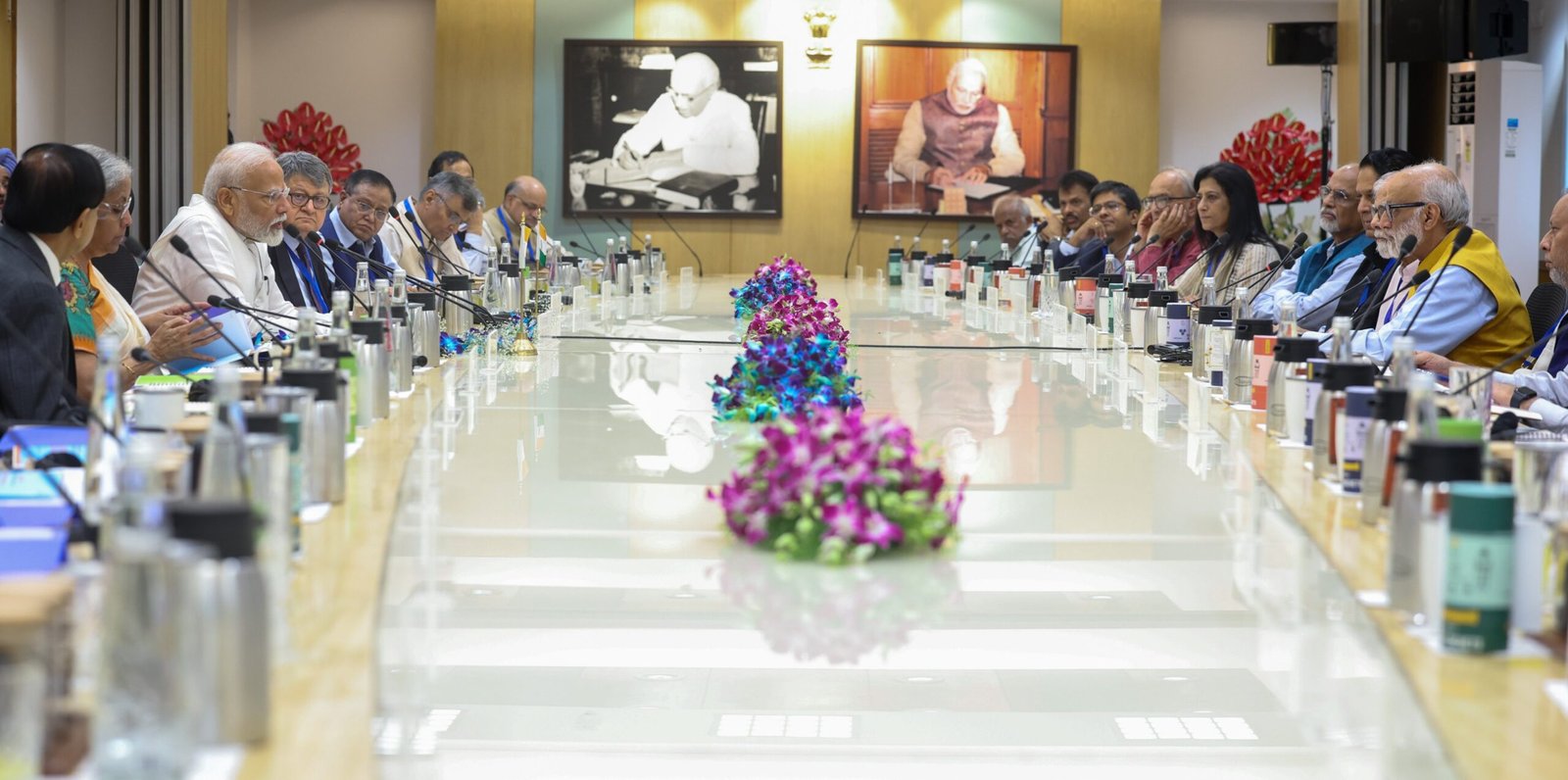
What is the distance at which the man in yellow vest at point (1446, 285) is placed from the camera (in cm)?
396

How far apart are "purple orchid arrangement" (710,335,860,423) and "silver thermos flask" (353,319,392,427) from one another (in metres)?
0.58

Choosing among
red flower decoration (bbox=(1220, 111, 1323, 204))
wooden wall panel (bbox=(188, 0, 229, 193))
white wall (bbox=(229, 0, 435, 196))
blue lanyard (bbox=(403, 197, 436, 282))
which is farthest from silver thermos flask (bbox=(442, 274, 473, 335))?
red flower decoration (bbox=(1220, 111, 1323, 204))

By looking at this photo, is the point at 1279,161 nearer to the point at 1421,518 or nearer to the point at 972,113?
the point at 972,113

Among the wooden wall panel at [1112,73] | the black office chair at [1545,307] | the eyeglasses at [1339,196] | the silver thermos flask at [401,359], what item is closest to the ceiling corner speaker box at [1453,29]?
the eyeglasses at [1339,196]

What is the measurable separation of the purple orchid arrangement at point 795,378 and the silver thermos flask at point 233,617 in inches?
54.0

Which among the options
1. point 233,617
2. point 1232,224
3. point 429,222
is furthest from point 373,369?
point 429,222

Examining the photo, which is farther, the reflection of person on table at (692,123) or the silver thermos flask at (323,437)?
the reflection of person on table at (692,123)

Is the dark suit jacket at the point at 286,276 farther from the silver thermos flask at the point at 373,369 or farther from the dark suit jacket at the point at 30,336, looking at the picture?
the silver thermos flask at the point at 373,369

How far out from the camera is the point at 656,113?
33.1 ft

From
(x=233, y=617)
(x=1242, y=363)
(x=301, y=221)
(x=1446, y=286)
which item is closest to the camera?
(x=233, y=617)

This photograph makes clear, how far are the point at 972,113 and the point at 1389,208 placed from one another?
5977mm

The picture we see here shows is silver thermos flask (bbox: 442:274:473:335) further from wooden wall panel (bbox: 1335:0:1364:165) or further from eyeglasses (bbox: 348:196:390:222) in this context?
wooden wall panel (bbox: 1335:0:1364:165)

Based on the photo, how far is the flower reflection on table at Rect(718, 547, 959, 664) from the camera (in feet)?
4.99

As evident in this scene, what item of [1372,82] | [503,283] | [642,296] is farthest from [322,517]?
[1372,82]
